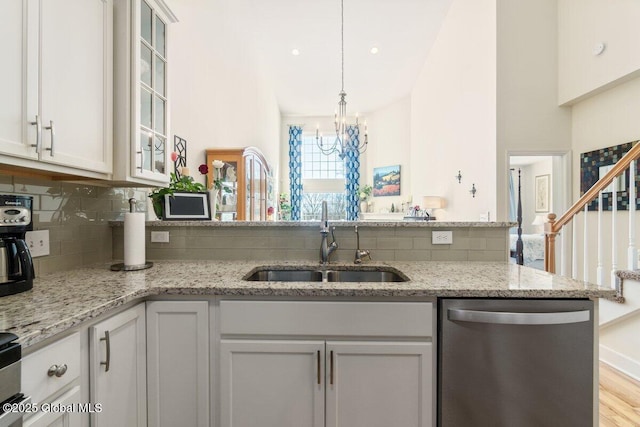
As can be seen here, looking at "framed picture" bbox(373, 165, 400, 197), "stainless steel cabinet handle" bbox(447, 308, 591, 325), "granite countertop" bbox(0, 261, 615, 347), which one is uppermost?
"framed picture" bbox(373, 165, 400, 197)

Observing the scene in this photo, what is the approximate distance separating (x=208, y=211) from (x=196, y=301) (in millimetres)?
787

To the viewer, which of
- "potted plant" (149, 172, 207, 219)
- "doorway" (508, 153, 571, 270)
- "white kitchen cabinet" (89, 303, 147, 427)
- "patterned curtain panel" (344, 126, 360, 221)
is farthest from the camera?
"patterned curtain panel" (344, 126, 360, 221)

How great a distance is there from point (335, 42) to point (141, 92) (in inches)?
172

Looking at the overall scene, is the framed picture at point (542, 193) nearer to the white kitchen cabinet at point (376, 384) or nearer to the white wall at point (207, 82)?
the white wall at point (207, 82)

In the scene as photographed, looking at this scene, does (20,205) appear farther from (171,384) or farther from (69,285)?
(171,384)

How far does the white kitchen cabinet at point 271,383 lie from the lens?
118 cm

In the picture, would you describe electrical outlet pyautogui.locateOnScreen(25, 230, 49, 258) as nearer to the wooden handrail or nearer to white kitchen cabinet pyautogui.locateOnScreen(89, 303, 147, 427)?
white kitchen cabinet pyautogui.locateOnScreen(89, 303, 147, 427)

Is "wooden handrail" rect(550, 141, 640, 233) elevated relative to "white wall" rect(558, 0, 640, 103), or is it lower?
lower

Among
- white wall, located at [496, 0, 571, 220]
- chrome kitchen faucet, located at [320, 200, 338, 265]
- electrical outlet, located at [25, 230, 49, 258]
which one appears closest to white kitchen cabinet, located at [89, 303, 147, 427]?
electrical outlet, located at [25, 230, 49, 258]

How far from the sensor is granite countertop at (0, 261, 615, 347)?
87cm

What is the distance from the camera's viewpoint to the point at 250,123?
15.1 feet

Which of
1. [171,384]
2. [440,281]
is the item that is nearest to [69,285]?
[171,384]

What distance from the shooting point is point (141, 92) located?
1.52 meters

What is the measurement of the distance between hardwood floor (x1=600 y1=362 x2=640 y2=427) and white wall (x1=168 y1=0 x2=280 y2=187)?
3.43 m
